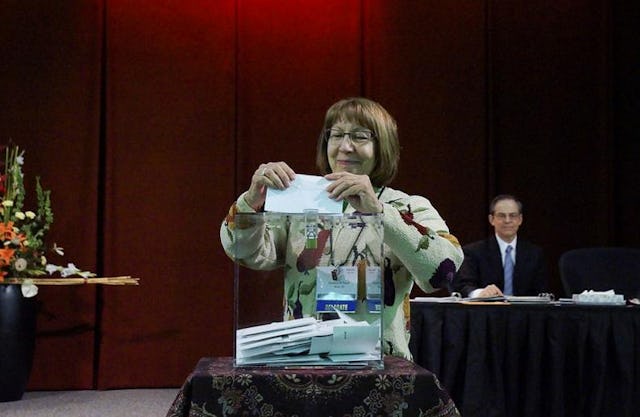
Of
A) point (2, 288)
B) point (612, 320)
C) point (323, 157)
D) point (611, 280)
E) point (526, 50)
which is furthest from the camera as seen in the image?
point (526, 50)

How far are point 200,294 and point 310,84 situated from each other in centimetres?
150

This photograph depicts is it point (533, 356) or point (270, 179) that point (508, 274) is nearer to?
point (533, 356)

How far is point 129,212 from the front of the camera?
5.43m

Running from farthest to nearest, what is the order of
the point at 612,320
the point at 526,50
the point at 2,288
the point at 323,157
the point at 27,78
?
1. the point at 526,50
2. the point at 27,78
3. the point at 2,288
4. the point at 612,320
5. the point at 323,157

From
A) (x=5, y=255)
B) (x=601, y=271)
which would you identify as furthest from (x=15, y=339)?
(x=601, y=271)

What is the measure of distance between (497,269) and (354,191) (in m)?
3.80

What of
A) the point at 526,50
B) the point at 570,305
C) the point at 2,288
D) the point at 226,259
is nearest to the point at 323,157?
the point at 570,305

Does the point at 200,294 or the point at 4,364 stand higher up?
the point at 200,294

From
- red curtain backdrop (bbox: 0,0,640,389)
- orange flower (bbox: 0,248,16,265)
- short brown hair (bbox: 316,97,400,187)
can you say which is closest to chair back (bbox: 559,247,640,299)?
red curtain backdrop (bbox: 0,0,640,389)

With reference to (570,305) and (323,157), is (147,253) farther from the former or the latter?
(323,157)

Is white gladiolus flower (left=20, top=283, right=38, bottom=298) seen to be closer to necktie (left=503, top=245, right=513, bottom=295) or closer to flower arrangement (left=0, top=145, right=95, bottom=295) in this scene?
flower arrangement (left=0, top=145, right=95, bottom=295)

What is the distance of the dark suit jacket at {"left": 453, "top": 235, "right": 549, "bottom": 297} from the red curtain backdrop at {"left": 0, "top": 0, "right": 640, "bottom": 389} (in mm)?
698

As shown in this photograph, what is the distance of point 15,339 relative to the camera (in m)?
4.66

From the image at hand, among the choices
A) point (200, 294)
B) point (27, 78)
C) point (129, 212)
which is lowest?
point (200, 294)
